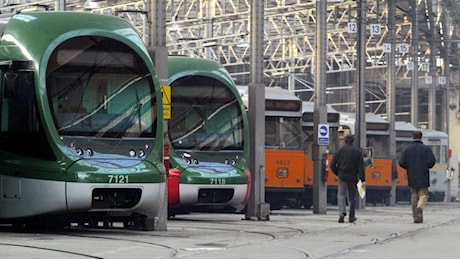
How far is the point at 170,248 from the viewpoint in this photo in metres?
17.1

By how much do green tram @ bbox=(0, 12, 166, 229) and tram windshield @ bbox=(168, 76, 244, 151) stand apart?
453 centimetres

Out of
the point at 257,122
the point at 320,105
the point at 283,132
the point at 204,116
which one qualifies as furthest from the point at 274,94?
the point at 204,116

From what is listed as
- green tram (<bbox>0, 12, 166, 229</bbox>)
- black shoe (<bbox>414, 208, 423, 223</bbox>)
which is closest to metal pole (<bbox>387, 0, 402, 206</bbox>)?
black shoe (<bbox>414, 208, 423, 223</bbox>)

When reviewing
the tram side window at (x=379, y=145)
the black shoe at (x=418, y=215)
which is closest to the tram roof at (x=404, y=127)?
the tram side window at (x=379, y=145)

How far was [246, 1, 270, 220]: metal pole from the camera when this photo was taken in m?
27.3

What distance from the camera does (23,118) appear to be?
19547 millimetres

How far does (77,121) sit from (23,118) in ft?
2.66

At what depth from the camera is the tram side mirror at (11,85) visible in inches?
763

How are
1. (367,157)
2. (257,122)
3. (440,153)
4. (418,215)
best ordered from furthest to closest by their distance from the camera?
(440,153)
(367,157)
(257,122)
(418,215)

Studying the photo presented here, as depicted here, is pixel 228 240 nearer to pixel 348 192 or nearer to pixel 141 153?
pixel 141 153

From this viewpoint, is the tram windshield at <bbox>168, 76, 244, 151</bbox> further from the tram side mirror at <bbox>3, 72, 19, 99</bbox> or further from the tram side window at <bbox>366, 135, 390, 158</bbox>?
the tram side window at <bbox>366, 135, 390, 158</bbox>

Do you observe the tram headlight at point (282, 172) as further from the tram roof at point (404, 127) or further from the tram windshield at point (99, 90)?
the tram roof at point (404, 127)

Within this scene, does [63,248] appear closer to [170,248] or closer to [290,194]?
[170,248]

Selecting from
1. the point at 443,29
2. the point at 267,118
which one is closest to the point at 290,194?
the point at 267,118
